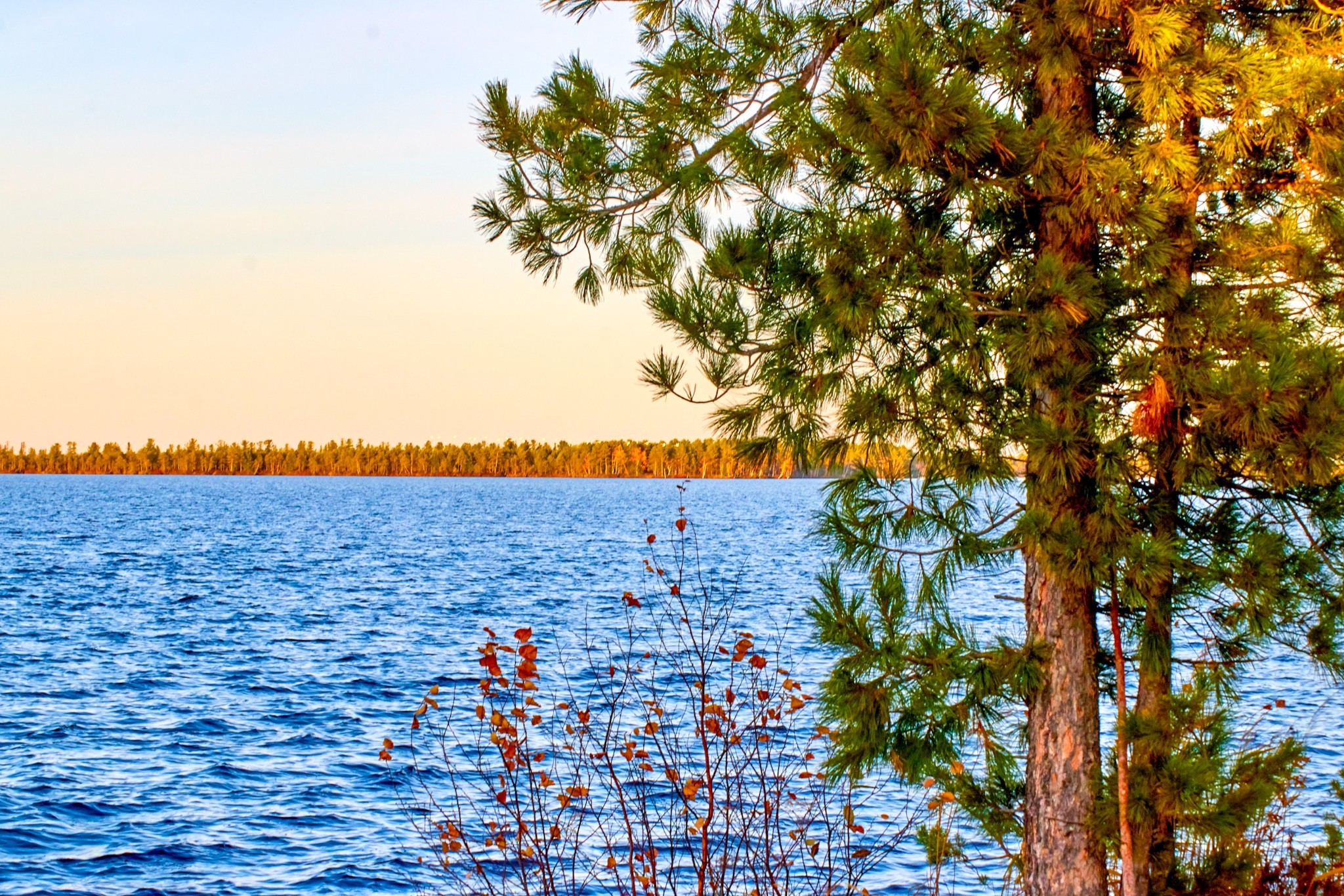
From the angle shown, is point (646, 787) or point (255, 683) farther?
point (255, 683)

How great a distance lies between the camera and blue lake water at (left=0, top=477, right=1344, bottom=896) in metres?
11.1

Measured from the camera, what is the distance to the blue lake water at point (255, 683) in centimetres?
1112

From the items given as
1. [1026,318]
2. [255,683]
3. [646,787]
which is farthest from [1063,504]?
[255,683]

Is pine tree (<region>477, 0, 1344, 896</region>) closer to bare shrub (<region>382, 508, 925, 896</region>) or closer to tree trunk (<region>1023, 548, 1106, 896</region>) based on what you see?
tree trunk (<region>1023, 548, 1106, 896</region>)

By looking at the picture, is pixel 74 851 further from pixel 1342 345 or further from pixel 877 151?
pixel 1342 345

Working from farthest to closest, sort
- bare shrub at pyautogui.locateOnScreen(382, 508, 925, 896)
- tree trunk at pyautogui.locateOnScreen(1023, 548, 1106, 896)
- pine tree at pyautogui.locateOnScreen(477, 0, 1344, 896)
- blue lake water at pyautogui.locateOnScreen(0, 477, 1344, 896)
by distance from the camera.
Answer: blue lake water at pyautogui.locateOnScreen(0, 477, 1344, 896) → bare shrub at pyautogui.locateOnScreen(382, 508, 925, 896) → tree trunk at pyautogui.locateOnScreen(1023, 548, 1106, 896) → pine tree at pyautogui.locateOnScreen(477, 0, 1344, 896)

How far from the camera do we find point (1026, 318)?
4.95m

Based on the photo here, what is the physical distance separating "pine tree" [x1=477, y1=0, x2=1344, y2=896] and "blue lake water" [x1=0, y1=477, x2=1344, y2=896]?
72 centimetres

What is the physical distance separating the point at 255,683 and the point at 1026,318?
17.7m

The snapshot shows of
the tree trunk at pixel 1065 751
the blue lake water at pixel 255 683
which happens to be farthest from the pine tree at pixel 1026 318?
the blue lake water at pixel 255 683

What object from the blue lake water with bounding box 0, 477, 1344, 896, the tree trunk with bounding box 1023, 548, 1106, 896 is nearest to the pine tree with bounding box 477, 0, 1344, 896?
the tree trunk with bounding box 1023, 548, 1106, 896

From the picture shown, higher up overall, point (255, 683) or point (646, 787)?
point (646, 787)

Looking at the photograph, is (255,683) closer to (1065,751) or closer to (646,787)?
(646,787)

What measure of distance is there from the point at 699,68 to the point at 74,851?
9.75 m
